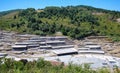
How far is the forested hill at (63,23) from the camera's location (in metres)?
41.9

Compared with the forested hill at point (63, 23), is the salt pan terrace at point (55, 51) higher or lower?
lower

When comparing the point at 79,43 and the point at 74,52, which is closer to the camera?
the point at 74,52

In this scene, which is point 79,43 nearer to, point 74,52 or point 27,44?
point 74,52

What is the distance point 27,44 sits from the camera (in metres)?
34.8

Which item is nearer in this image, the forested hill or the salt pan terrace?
the salt pan terrace

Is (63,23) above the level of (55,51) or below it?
above

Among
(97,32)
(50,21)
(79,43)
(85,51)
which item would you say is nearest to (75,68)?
(85,51)

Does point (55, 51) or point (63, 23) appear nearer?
point (55, 51)

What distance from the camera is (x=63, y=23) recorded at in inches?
1796

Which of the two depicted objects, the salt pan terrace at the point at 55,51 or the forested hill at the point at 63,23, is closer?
the salt pan terrace at the point at 55,51

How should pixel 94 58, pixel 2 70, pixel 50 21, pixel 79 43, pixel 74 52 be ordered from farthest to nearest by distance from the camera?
pixel 50 21 → pixel 79 43 → pixel 74 52 → pixel 94 58 → pixel 2 70

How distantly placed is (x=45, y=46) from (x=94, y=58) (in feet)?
23.8

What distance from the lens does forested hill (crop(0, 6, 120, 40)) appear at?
4191cm

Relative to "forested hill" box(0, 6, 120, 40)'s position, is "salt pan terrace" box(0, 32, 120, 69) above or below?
below
